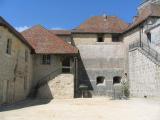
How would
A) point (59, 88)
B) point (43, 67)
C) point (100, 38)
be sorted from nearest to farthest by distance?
point (59, 88), point (43, 67), point (100, 38)

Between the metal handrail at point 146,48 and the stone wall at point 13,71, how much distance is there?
413 inches

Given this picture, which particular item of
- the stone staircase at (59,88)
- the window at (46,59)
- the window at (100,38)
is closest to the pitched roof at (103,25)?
the window at (100,38)

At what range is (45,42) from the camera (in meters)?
27.8

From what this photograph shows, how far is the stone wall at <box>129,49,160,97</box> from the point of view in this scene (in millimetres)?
23625

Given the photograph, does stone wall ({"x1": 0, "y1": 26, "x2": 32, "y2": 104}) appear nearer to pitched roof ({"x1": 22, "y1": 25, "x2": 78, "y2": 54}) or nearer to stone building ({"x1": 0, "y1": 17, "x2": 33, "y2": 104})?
stone building ({"x1": 0, "y1": 17, "x2": 33, "y2": 104})

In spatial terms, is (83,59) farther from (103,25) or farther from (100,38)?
(103,25)

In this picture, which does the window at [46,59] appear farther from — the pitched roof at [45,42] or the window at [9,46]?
the window at [9,46]

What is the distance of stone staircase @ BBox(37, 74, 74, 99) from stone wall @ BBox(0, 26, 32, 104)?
4.95 ft

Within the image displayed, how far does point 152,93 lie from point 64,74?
26.0ft

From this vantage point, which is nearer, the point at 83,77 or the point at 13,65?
the point at 13,65

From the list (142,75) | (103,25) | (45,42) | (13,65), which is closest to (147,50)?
(142,75)

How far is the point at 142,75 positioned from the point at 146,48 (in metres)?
3.14

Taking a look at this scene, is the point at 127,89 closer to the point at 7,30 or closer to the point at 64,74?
the point at 64,74

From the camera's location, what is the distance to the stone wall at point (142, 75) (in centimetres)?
2362
